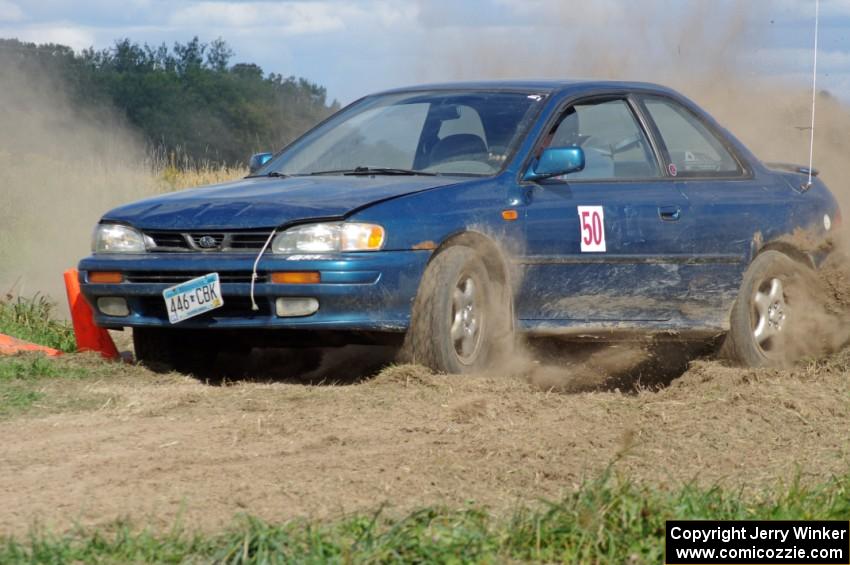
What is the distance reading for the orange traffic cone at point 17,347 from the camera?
7.95 meters

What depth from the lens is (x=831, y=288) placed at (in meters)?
8.77

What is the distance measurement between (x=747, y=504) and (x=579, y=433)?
1418mm

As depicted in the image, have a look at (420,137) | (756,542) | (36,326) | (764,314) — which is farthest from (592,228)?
(36,326)

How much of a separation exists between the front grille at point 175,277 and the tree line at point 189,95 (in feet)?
97.7

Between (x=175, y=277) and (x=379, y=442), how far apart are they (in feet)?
5.72

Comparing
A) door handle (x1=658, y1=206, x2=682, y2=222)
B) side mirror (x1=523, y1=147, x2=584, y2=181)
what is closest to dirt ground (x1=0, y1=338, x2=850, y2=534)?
door handle (x1=658, y1=206, x2=682, y2=222)

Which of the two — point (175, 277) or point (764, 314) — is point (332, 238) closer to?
point (175, 277)

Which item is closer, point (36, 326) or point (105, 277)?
point (105, 277)

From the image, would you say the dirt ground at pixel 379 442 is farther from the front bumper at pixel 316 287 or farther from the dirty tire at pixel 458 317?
the front bumper at pixel 316 287

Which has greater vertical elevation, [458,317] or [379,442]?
[458,317]

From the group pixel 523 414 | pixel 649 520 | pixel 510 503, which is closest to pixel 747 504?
pixel 649 520

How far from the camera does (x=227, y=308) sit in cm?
673

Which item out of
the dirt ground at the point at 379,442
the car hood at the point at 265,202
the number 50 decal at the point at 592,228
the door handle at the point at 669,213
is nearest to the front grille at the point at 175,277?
the car hood at the point at 265,202

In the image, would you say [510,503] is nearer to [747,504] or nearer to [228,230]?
[747,504]
